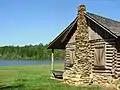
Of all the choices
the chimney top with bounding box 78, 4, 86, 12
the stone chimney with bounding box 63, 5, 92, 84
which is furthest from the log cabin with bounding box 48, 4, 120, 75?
the chimney top with bounding box 78, 4, 86, 12

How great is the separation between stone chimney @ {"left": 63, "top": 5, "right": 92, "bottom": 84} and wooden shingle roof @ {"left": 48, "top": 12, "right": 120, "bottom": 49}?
0.85 m

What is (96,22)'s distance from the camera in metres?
23.4

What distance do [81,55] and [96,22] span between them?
11.2ft

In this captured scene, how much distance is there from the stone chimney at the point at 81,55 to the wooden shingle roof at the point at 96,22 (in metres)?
0.85

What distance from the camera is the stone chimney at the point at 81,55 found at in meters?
24.0

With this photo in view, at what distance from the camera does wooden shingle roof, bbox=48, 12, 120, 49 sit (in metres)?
22.5

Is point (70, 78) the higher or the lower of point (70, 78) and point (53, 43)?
the lower

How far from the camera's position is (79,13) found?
→ 2534 cm

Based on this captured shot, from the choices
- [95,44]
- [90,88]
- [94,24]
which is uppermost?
[94,24]

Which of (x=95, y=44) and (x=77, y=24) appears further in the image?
(x=77, y=24)

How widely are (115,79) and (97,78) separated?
2.08 m

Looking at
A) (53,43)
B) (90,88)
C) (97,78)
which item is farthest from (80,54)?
(53,43)

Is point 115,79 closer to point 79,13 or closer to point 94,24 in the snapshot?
point 94,24

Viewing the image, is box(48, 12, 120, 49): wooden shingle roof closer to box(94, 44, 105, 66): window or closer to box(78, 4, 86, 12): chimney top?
box(78, 4, 86, 12): chimney top
